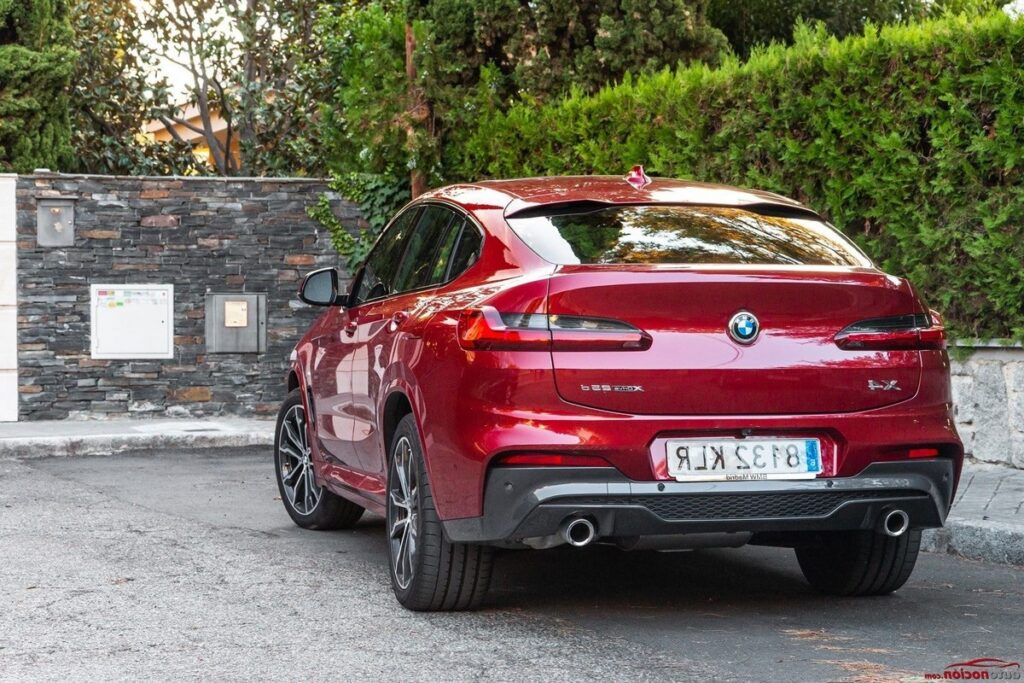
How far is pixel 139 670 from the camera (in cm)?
475

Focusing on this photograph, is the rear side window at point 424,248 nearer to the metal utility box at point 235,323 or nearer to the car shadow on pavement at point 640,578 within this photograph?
the car shadow on pavement at point 640,578

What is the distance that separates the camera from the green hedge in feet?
28.7

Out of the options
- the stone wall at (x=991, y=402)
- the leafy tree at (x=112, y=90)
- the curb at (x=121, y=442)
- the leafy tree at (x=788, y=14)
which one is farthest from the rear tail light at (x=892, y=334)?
the leafy tree at (x=112, y=90)

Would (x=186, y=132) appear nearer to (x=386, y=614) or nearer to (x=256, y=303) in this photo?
(x=256, y=303)

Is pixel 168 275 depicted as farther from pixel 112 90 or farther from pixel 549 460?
pixel 549 460

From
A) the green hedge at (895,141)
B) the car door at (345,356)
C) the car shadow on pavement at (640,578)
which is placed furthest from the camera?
the green hedge at (895,141)

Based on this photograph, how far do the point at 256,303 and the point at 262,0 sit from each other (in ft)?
26.7

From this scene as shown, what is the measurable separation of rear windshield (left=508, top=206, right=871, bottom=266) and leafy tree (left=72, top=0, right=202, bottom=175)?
17599 millimetres

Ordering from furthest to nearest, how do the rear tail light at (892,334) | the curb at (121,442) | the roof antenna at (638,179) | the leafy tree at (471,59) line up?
the leafy tree at (471,59)
the curb at (121,442)
the roof antenna at (638,179)
the rear tail light at (892,334)

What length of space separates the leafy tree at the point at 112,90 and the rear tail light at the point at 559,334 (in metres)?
18.1

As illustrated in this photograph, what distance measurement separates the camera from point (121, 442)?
13.1 m

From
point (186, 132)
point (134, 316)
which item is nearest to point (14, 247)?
point (134, 316)

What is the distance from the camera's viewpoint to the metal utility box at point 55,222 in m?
15.0

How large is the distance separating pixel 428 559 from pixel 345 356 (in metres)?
1.67
